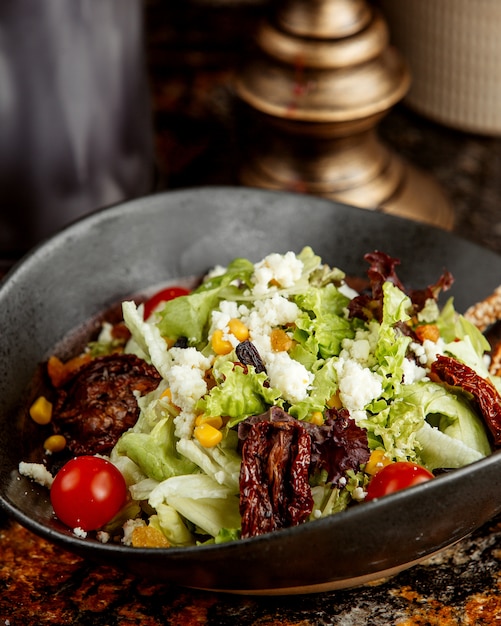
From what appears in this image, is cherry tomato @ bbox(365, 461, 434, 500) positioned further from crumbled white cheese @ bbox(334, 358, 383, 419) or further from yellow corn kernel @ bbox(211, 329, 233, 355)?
yellow corn kernel @ bbox(211, 329, 233, 355)

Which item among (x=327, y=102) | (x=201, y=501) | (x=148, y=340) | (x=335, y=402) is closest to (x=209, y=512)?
(x=201, y=501)

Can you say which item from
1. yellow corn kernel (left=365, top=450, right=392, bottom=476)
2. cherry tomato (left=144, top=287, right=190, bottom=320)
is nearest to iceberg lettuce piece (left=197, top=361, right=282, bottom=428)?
yellow corn kernel (left=365, top=450, right=392, bottom=476)

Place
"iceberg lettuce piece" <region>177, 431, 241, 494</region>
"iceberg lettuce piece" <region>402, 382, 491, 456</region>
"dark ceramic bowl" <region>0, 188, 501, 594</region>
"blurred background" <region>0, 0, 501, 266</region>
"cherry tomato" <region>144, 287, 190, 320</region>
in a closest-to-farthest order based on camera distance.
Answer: "dark ceramic bowl" <region>0, 188, 501, 594</region> < "iceberg lettuce piece" <region>177, 431, 241, 494</region> < "iceberg lettuce piece" <region>402, 382, 491, 456</region> < "cherry tomato" <region>144, 287, 190, 320</region> < "blurred background" <region>0, 0, 501, 266</region>

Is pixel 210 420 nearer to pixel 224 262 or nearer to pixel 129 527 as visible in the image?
pixel 129 527

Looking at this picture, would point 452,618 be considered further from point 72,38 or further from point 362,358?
point 72,38

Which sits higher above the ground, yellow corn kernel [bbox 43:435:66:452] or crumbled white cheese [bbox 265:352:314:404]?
crumbled white cheese [bbox 265:352:314:404]

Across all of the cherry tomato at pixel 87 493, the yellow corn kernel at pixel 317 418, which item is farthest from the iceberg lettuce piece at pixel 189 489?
the yellow corn kernel at pixel 317 418
